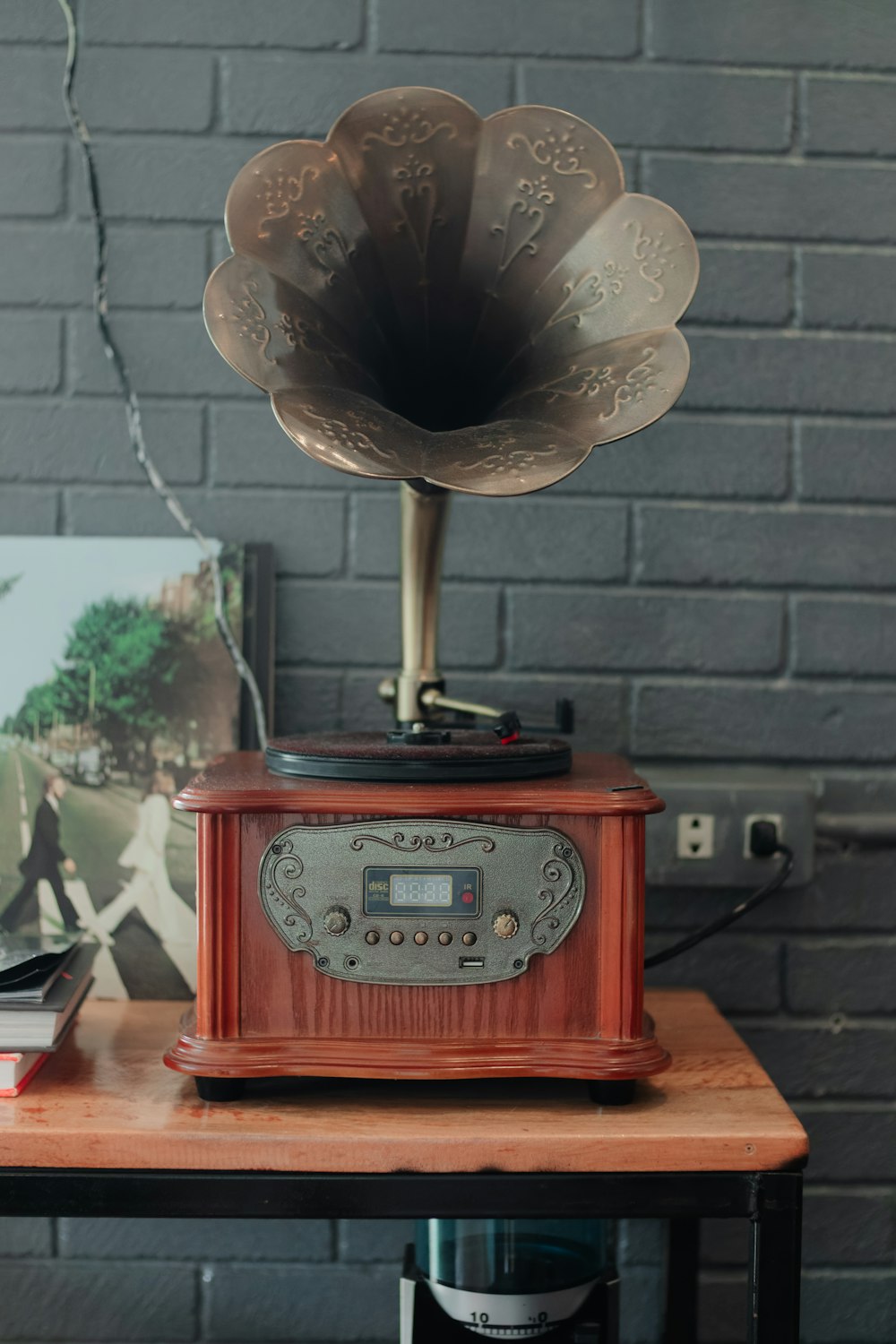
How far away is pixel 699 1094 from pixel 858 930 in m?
0.45

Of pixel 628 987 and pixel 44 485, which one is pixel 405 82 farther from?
pixel 628 987

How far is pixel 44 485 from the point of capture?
130cm

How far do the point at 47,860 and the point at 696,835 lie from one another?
2.31 feet

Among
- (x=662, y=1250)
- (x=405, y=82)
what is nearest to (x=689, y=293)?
(x=405, y=82)

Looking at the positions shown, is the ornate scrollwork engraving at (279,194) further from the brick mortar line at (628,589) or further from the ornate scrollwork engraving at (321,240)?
the brick mortar line at (628,589)

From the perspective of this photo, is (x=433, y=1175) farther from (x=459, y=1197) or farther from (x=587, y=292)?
(x=587, y=292)

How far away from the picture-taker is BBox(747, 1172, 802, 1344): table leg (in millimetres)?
869

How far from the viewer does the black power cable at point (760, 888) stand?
1.17 metres

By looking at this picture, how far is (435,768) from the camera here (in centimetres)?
92

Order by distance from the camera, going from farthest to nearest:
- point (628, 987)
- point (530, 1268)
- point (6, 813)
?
point (6, 813) < point (530, 1268) < point (628, 987)

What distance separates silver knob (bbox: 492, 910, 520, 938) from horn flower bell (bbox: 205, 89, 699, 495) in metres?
0.36

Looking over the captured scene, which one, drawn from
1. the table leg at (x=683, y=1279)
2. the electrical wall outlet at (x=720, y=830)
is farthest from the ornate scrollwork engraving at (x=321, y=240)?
the table leg at (x=683, y=1279)

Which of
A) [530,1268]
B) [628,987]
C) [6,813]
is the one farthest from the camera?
[6,813]

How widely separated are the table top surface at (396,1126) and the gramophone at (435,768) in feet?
0.12
